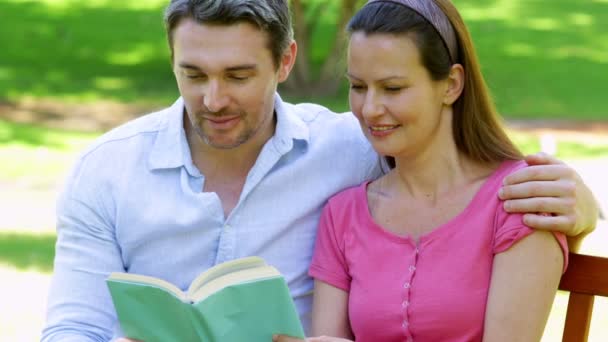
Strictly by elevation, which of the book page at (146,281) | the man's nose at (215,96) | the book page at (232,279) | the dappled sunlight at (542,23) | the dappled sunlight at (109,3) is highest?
the dappled sunlight at (542,23)

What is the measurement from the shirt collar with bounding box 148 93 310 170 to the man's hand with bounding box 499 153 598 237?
2.35ft

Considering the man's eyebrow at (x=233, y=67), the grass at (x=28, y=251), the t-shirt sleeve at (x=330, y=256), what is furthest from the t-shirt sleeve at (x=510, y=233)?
the grass at (x=28, y=251)

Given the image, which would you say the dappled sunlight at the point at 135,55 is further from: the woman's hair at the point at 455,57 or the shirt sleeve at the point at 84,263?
the woman's hair at the point at 455,57

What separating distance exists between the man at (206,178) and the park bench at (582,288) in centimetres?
68

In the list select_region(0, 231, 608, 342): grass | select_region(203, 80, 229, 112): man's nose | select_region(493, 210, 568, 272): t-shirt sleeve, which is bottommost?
select_region(0, 231, 608, 342): grass

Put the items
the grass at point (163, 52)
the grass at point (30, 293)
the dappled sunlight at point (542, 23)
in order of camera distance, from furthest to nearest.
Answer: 1. the dappled sunlight at point (542, 23)
2. the grass at point (163, 52)
3. the grass at point (30, 293)

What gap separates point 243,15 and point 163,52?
16488 mm

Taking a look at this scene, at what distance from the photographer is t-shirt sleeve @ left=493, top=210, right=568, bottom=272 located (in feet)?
9.30

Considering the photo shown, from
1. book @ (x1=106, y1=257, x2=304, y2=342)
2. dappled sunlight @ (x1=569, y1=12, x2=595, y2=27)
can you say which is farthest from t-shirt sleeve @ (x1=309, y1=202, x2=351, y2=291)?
dappled sunlight @ (x1=569, y1=12, x2=595, y2=27)

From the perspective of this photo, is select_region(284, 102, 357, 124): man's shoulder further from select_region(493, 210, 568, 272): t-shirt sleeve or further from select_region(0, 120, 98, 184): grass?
select_region(0, 120, 98, 184): grass

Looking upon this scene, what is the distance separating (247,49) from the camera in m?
3.13

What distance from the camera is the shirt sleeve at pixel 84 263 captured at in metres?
3.12

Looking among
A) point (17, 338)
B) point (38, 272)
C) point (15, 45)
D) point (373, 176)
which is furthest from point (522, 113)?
point (373, 176)

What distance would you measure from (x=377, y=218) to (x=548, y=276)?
21.0 inches
